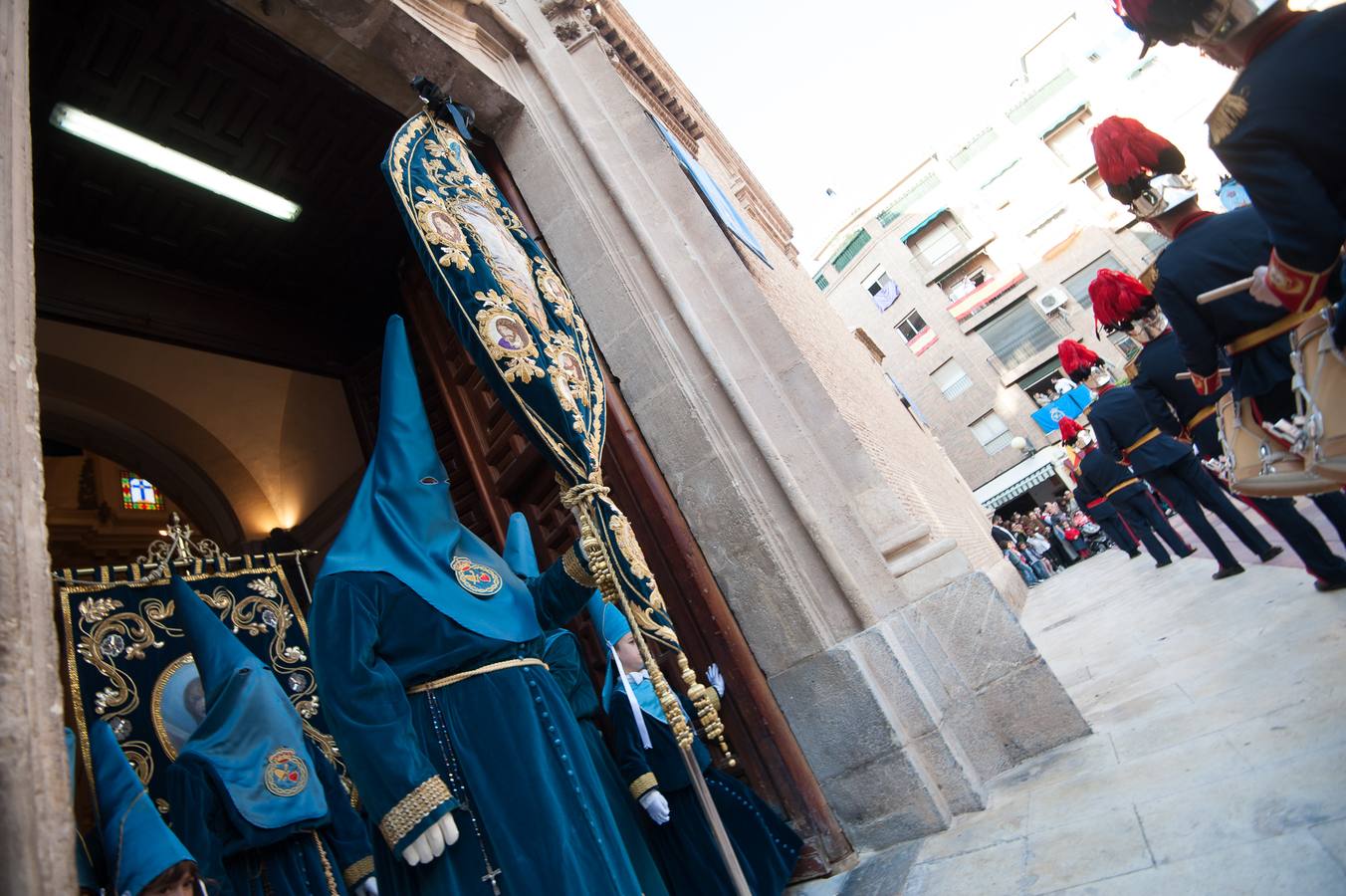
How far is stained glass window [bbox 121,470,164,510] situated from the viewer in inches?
473

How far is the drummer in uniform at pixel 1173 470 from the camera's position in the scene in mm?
4336

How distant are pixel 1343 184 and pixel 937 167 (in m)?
32.9

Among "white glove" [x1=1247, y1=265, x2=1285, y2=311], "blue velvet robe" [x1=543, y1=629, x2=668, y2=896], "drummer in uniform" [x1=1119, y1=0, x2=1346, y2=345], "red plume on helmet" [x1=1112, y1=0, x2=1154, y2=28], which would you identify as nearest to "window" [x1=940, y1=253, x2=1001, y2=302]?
"red plume on helmet" [x1=1112, y1=0, x2=1154, y2=28]

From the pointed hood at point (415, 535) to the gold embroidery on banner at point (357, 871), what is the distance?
223 cm

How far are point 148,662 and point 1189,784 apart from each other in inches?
216

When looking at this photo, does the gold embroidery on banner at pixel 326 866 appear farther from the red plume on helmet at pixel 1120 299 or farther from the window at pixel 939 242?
the window at pixel 939 242

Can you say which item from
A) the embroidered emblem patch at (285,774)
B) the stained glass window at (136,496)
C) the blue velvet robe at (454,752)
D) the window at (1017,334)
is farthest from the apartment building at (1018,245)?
the blue velvet robe at (454,752)

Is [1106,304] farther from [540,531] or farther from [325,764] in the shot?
[325,764]

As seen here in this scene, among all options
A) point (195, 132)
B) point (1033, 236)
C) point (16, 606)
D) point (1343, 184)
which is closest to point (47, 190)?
point (195, 132)

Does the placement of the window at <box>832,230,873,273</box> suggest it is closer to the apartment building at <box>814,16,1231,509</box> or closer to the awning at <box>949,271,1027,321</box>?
the apartment building at <box>814,16,1231,509</box>

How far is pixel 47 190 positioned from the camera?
473 centimetres

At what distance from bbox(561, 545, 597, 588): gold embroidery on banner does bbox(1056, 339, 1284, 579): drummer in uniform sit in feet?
12.9

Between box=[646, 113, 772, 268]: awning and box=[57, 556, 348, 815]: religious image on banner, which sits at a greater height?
box=[646, 113, 772, 268]: awning

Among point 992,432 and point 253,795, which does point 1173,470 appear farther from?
point 992,432
